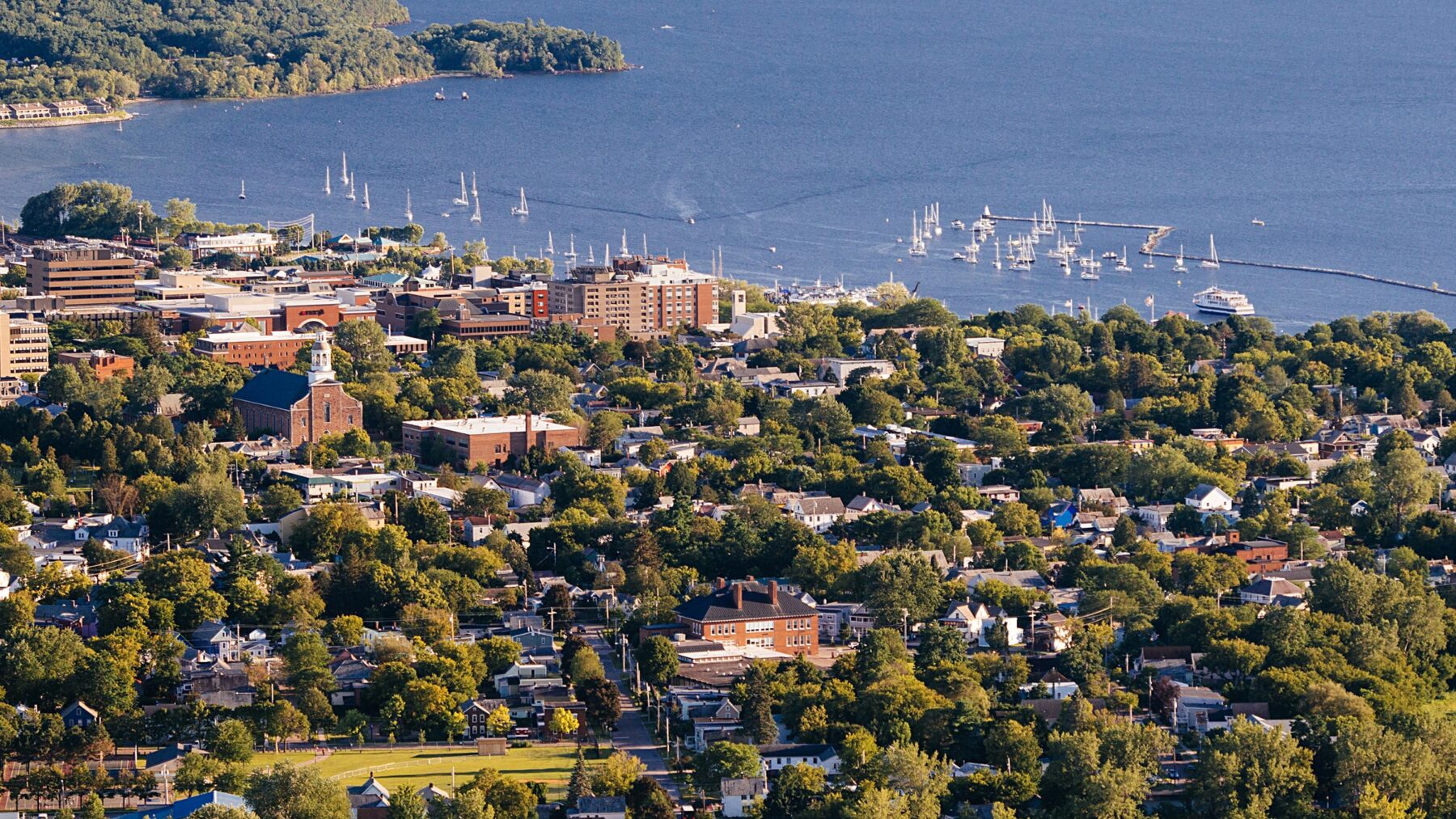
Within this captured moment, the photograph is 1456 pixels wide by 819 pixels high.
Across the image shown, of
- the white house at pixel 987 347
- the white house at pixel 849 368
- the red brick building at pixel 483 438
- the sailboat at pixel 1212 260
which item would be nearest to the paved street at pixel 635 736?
the red brick building at pixel 483 438

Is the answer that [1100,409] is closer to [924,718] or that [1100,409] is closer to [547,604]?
[547,604]

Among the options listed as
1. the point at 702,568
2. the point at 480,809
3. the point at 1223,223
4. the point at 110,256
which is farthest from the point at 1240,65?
the point at 480,809

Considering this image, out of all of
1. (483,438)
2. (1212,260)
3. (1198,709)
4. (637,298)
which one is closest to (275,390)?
(483,438)

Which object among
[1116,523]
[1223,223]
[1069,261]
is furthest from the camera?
[1223,223]

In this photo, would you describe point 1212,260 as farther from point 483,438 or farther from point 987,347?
point 483,438

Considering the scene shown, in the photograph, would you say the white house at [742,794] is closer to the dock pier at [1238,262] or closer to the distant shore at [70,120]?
the dock pier at [1238,262]
